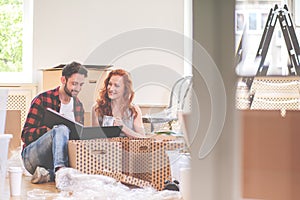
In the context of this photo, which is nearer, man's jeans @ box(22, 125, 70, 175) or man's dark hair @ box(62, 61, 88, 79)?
man's jeans @ box(22, 125, 70, 175)

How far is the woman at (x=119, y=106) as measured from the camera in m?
3.18

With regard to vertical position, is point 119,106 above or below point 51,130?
above

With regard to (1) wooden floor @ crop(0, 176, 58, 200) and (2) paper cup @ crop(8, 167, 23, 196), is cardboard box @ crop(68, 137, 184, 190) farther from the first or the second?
(2) paper cup @ crop(8, 167, 23, 196)

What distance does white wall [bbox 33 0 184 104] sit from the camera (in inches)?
180

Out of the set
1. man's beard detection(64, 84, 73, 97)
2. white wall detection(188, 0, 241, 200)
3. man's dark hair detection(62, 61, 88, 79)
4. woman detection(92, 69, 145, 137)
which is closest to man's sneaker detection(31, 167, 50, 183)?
woman detection(92, 69, 145, 137)

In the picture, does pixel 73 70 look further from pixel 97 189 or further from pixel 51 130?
pixel 97 189

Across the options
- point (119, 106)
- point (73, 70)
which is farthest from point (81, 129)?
point (73, 70)

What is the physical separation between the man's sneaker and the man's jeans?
32 mm

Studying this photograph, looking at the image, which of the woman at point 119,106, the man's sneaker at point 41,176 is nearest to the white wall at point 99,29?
the woman at point 119,106

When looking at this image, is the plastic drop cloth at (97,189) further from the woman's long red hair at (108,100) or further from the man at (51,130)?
the woman's long red hair at (108,100)

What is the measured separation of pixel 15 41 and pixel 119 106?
6.27 feet

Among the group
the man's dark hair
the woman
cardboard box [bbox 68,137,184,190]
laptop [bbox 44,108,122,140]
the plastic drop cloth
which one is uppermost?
the man's dark hair

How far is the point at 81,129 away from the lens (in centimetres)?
307

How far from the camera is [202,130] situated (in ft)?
1.56
